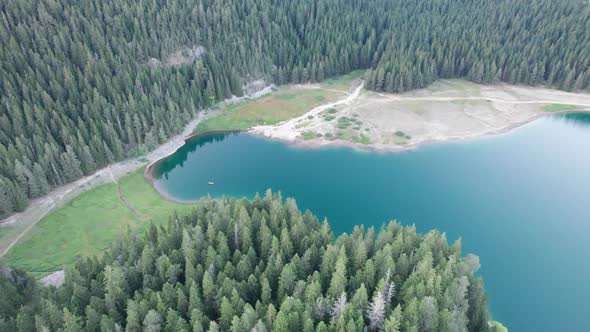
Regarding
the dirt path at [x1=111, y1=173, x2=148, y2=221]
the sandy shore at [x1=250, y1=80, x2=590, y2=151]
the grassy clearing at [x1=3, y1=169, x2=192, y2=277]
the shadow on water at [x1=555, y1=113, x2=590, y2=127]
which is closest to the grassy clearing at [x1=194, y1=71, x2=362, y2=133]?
the sandy shore at [x1=250, y1=80, x2=590, y2=151]

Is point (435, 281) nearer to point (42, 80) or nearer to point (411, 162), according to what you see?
point (411, 162)

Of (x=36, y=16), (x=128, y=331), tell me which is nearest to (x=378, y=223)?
A: (x=128, y=331)

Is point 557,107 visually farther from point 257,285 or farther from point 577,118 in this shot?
point 257,285

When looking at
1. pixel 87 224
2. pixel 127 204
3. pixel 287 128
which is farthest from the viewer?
pixel 287 128

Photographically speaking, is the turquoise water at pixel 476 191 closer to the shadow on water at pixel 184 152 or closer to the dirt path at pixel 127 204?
the shadow on water at pixel 184 152

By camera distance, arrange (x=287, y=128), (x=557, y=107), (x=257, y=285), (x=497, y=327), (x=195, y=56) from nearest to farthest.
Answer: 1. (x=257, y=285)
2. (x=497, y=327)
3. (x=287, y=128)
4. (x=557, y=107)
5. (x=195, y=56)

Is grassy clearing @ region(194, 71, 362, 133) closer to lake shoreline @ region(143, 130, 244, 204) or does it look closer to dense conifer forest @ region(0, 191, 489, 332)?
lake shoreline @ region(143, 130, 244, 204)

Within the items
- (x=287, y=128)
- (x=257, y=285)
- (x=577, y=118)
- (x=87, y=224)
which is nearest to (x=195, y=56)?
(x=287, y=128)
